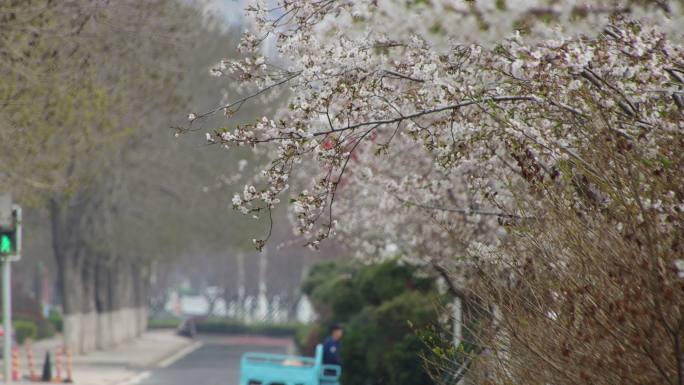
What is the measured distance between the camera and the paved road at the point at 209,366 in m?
35.0

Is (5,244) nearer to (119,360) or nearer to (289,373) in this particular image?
(289,373)

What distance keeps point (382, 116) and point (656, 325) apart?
3.71 meters

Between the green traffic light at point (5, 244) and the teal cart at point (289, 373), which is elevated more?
the green traffic light at point (5, 244)

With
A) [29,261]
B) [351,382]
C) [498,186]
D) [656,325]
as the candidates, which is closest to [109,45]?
[351,382]

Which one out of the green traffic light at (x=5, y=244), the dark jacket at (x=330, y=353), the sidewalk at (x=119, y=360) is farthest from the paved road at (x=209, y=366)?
the green traffic light at (x=5, y=244)

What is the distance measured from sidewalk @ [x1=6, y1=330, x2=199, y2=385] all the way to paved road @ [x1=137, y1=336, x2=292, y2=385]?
2.03 ft

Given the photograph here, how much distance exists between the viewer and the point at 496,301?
931 centimetres

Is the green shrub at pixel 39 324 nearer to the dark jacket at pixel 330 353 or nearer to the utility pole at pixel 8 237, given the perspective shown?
the dark jacket at pixel 330 353

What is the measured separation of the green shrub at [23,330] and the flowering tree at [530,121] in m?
49.0

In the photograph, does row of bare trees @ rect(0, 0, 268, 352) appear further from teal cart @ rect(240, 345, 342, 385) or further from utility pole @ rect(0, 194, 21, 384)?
teal cart @ rect(240, 345, 342, 385)

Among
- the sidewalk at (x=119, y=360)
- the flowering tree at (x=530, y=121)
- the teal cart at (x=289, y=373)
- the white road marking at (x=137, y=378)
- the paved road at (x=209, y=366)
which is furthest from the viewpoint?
the sidewalk at (x=119, y=360)

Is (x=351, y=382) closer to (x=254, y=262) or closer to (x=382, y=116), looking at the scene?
(x=382, y=116)

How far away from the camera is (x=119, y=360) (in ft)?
149

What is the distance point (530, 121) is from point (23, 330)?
52.2 m
